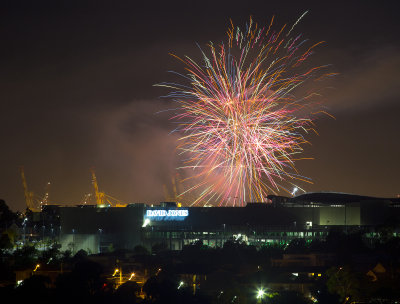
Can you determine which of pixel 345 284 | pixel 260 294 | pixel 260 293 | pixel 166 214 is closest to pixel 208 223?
pixel 166 214

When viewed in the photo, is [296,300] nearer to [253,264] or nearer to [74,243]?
[253,264]

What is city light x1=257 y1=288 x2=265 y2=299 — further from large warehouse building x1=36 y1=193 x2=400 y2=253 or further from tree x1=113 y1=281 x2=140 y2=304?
large warehouse building x1=36 y1=193 x2=400 y2=253

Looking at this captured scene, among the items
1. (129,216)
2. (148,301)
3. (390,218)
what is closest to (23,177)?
(129,216)

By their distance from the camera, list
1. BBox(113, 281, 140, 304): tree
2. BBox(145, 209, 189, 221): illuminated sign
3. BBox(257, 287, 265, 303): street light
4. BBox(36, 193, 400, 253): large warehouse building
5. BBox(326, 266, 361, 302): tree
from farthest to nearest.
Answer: BBox(145, 209, 189, 221): illuminated sign
BBox(36, 193, 400, 253): large warehouse building
BBox(257, 287, 265, 303): street light
BBox(326, 266, 361, 302): tree
BBox(113, 281, 140, 304): tree

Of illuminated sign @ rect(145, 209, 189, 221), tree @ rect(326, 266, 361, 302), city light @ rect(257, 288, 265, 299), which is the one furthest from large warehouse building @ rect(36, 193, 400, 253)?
tree @ rect(326, 266, 361, 302)

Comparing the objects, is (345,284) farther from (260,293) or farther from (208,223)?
(208,223)

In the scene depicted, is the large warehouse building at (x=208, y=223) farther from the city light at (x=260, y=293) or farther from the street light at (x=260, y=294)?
the city light at (x=260, y=293)

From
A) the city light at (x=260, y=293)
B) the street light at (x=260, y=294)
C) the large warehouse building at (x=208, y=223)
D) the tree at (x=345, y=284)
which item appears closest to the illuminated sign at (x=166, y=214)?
the large warehouse building at (x=208, y=223)
